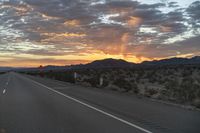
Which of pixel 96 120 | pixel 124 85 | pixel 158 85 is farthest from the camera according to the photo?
pixel 158 85

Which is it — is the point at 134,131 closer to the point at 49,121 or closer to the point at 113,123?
the point at 113,123

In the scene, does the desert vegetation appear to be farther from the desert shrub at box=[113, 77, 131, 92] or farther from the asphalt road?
the asphalt road

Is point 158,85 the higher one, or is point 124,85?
point 124,85

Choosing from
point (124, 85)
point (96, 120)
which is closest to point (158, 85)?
point (124, 85)

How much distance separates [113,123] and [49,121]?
2106 mm

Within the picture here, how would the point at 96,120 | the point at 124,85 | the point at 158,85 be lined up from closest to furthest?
the point at 96,120 < the point at 124,85 < the point at 158,85

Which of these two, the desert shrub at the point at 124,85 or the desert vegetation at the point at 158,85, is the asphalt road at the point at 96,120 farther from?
the desert shrub at the point at 124,85

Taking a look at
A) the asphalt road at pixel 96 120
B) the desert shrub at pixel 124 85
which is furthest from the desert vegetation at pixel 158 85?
the asphalt road at pixel 96 120

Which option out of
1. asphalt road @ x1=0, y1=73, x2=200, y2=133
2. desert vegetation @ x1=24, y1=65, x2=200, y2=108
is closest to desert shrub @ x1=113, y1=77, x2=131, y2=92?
desert vegetation @ x1=24, y1=65, x2=200, y2=108

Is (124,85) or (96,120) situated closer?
(96,120)

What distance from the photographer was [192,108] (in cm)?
1719

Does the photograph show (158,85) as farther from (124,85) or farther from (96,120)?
(96,120)

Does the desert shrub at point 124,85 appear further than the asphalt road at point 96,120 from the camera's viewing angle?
Yes

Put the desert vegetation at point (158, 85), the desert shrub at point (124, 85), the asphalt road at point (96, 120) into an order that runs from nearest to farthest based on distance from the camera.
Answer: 1. the asphalt road at point (96, 120)
2. the desert vegetation at point (158, 85)
3. the desert shrub at point (124, 85)
